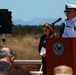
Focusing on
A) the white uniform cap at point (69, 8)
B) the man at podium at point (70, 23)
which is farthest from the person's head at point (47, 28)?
the man at podium at point (70, 23)

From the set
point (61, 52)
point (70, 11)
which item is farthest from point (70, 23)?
point (61, 52)

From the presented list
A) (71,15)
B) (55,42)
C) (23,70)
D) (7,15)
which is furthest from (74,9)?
(23,70)

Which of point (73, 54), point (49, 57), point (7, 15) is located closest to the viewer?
point (73, 54)

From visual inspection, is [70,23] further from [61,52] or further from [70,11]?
[61,52]

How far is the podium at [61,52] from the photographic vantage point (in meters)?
7.26

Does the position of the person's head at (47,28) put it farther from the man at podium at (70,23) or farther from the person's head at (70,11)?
the man at podium at (70,23)

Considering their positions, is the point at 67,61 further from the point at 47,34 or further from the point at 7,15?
the point at 7,15

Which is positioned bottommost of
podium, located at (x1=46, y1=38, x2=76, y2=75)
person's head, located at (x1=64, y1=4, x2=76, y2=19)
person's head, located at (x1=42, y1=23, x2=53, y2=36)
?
podium, located at (x1=46, y1=38, x2=76, y2=75)

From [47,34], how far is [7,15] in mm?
3891

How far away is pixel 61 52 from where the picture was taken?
24.3 feet

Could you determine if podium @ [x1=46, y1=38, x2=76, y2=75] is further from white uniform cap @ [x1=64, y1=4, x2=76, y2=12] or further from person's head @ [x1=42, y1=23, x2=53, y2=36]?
person's head @ [x1=42, y1=23, x2=53, y2=36]

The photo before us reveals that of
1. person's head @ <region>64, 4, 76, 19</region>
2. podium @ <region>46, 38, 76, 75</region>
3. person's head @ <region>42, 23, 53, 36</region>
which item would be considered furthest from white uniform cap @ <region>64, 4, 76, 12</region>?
podium @ <region>46, 38, 76, 75</region>

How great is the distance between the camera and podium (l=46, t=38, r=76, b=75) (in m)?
7.26

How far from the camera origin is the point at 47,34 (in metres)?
9.17
